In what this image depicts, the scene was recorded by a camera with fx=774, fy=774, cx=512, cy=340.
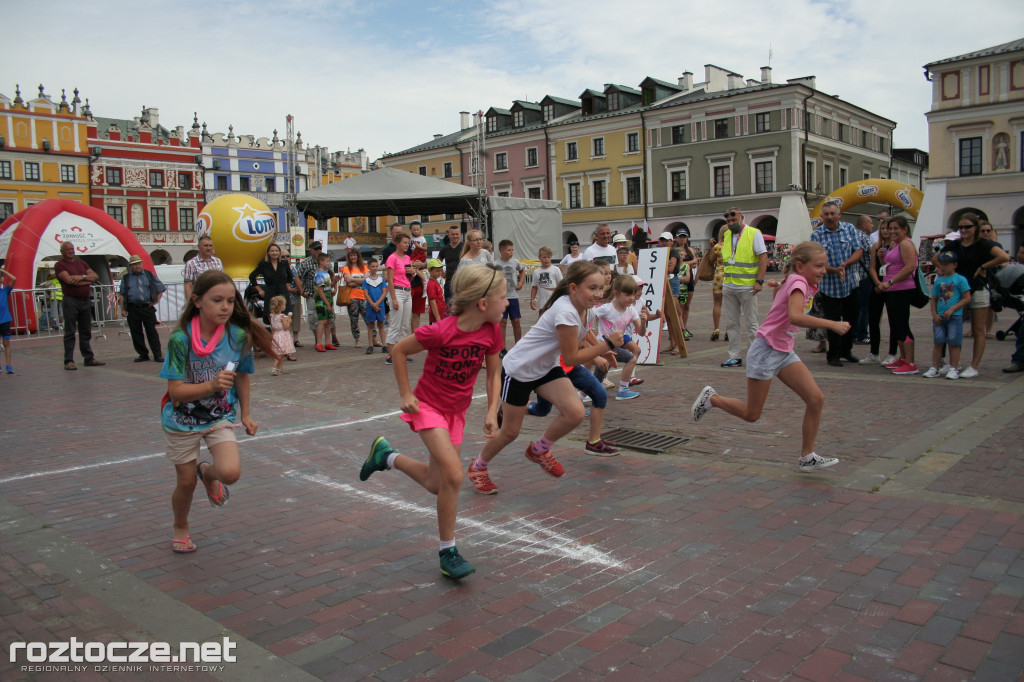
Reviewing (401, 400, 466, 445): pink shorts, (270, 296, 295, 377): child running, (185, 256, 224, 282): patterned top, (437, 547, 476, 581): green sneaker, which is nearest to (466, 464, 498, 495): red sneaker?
(401, 400, 466, 445): pink shorts

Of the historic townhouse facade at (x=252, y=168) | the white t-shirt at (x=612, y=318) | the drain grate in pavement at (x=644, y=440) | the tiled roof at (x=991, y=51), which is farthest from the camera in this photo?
the historic townhouse facade at (x=252, y=168)

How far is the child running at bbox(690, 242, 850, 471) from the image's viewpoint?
533 centimetres

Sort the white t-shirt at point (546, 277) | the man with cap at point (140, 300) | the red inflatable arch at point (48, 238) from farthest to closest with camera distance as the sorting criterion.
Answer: the red inflatable arch at point (48, 238), the man with cap at point (140, 300), the white t-shirt at point (546, 277)

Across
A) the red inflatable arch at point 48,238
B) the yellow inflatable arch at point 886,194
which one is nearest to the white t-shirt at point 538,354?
the red inflatable arch at point 48,238

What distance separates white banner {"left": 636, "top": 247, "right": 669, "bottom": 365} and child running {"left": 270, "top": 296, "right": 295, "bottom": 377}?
5.27m

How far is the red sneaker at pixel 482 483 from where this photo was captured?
5.12 metres

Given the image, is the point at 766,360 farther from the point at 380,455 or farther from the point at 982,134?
the point at 982,134

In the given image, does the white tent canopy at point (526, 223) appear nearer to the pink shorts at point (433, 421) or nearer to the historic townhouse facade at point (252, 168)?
the pink shorts at point (433, 421)

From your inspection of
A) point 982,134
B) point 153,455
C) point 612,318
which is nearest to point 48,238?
point 153,455

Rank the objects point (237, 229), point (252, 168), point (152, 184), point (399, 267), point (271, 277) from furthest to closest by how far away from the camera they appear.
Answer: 1. point (252, 168)
2. point (152, 184)
3. point (237, 229)
4. point (271, 277)
5. point (399, 267)

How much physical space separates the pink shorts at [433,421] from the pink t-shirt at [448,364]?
36mm

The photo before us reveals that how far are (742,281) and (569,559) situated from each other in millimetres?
7607

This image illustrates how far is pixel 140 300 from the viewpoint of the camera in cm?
1327

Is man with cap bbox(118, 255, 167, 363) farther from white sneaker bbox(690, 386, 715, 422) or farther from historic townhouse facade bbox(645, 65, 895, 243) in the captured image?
historic townhouse facade bbox(645, 65, 895, 243)
